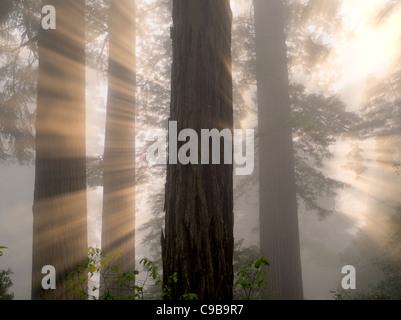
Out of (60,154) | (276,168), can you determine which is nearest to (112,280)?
(60,154)

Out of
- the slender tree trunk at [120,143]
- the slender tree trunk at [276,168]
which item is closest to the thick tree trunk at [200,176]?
the slender tree trunk at [120,143]

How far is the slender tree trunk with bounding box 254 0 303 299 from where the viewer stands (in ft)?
26.1

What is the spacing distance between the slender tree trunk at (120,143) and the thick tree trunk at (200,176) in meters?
4.96

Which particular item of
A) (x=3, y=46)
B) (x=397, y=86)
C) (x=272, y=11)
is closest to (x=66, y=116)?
(x=3, y=46)

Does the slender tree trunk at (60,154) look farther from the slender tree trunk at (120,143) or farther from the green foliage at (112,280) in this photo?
the slender tree trunk at (120,143)

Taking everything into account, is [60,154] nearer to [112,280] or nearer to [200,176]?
[112,280]

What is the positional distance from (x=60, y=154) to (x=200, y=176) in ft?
9.64

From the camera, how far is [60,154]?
184 inches

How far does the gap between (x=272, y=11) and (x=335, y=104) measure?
3934 mm

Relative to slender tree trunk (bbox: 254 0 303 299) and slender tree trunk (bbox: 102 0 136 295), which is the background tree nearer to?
slender tree trunk (bbox: 102 0 136 295)

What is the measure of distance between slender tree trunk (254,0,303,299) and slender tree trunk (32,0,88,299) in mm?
5159

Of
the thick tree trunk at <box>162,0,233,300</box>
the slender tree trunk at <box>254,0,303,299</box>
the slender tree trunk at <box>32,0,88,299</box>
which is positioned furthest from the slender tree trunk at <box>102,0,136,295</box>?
the thick tree trunk at <box>162,0,233,300</box>

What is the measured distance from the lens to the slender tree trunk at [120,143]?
740cm

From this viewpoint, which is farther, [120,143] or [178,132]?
[120,143]
